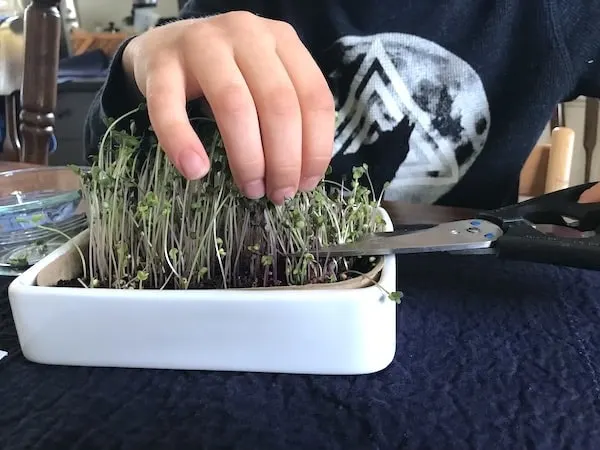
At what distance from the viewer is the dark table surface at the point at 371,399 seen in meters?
0.31

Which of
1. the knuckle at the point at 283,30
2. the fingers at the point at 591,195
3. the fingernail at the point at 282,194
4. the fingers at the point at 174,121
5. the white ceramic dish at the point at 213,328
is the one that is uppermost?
the knuckle at the point at 283,30

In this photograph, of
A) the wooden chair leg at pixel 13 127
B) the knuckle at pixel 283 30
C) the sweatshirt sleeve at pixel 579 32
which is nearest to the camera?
the knuckle at pixel 283 30

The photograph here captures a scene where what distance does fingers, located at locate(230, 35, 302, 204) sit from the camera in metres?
0.36

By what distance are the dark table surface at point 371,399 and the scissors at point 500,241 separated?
50 millimetres

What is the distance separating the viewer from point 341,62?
2.73 ft

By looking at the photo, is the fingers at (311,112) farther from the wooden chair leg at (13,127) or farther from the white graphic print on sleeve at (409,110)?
the wooden chair leg at (13,127)

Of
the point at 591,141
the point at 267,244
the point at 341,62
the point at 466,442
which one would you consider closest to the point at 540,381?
the point at 466,442

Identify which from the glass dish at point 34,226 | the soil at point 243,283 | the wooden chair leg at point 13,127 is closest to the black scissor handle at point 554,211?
the soil at point 243,283

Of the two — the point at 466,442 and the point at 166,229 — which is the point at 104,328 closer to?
the point at 166,229

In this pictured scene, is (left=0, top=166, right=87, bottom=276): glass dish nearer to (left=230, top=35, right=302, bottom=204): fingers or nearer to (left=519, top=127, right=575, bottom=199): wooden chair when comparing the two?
(left=230, top=35, right=302, bottom=204): fingers

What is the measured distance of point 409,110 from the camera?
829mm

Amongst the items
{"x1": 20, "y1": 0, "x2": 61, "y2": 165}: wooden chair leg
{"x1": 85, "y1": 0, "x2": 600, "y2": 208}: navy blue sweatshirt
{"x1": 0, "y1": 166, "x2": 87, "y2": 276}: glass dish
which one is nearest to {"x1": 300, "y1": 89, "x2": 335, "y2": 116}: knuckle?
{"x1": 0, "y1": 166, "x2": 87, "y2": 276}: glass dish

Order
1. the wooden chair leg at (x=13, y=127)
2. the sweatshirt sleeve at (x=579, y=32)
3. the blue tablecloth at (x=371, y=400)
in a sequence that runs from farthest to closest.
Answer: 1. the wooden chair leg at (x=13, y=127)
2. the sweatshirt sleeve at (x=579, y=32)
3. the blue tablecloth at (x=371, y=400)

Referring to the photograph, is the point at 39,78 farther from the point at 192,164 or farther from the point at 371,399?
the point at 371,399
